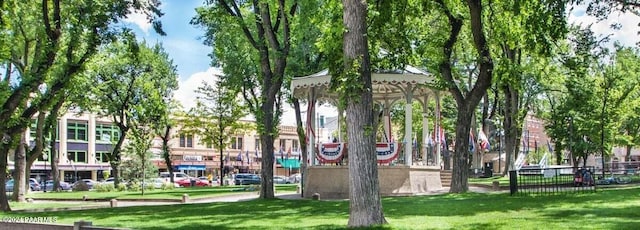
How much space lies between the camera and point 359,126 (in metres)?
12.2

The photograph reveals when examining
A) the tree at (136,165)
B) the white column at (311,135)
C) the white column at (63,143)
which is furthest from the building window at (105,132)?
the white column at (311,135)

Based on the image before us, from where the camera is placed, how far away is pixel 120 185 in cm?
4538

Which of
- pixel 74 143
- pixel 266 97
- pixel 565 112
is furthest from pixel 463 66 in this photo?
pixel 74 143

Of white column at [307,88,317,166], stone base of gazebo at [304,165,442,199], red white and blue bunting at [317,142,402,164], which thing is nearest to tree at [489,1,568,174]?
red white and blue bunting at [317,142,402,164]

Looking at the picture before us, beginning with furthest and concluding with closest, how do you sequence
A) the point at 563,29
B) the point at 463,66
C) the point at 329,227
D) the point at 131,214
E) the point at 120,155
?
the point at 120,155 → the point at 463,66 → the point at 131,214 → the point at 563,29 → the point at 329,227

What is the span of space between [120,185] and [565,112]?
32178 mm

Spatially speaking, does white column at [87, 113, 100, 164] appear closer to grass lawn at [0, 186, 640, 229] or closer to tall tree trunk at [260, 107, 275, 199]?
tall tree trunk at [260, 107, 275, 199]

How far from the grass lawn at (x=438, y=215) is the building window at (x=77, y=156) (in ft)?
202

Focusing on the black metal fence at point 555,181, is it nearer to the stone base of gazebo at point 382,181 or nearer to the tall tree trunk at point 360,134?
the stone base of gazebo at point 382,181

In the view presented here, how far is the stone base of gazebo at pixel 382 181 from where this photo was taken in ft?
82.7

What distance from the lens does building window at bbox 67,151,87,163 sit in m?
76.8

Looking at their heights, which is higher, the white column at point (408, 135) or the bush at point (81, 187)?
the white column at point (408, 135)

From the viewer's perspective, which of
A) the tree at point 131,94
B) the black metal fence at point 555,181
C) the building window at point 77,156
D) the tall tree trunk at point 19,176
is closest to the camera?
the black metal fence at point 555,181

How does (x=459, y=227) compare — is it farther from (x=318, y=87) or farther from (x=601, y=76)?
(x=601, y=76)
